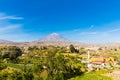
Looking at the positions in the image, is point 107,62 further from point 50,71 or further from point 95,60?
point 50,71

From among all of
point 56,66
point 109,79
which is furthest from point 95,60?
point 109,79

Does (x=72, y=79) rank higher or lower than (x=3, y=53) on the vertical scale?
lower

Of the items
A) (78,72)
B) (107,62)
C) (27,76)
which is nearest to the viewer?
(27,76)

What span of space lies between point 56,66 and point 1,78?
45.4 ft

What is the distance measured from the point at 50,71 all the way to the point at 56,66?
244cm

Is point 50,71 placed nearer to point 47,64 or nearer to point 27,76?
point 47,64

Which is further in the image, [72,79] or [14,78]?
[72,79]

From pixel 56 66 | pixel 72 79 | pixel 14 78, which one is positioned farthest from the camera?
pixel 56 66

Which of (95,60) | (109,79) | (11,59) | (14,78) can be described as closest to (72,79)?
(109,79)

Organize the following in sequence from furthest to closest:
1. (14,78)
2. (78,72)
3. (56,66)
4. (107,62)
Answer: (107,62) < (78,72) < (56,66) < (14,78)

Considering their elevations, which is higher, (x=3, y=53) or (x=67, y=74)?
(x=3, y=53)

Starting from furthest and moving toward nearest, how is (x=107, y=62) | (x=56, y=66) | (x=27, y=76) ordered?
(x=107, y=62), (x=56, y=66), (x=27, y=76)

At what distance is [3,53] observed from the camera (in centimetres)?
8681

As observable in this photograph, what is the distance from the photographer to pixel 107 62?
3275 inches
